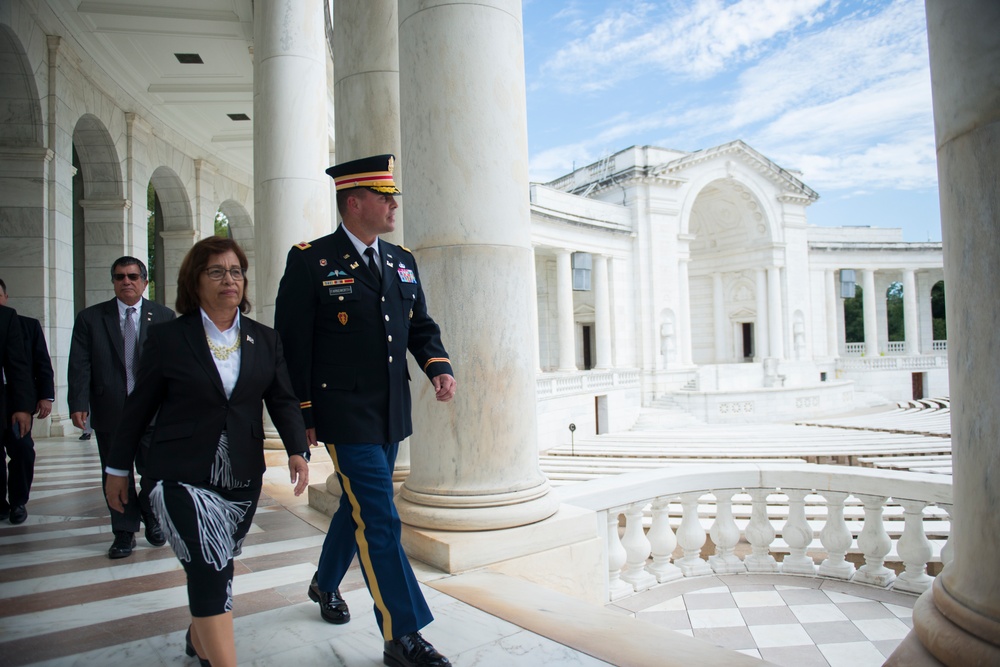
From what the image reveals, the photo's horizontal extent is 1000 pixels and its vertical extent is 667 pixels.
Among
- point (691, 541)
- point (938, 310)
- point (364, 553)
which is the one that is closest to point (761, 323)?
point (938, 310)

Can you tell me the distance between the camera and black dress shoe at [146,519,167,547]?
7332 millimetres

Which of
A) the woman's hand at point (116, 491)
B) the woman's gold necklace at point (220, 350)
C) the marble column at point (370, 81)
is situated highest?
the marble column at point (370, 81)

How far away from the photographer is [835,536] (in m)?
8.05

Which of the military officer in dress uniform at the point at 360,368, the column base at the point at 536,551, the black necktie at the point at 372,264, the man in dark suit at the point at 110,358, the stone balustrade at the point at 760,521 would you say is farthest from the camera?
the stone balustrade at the point at 760,521

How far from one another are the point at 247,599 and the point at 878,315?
290ft

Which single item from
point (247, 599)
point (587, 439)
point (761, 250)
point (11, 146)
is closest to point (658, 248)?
point (761, 250)

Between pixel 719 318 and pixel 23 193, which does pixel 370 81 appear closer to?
pixel 23 193

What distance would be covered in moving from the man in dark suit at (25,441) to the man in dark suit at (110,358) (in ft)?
5.57

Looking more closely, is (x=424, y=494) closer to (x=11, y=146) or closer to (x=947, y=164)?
(x=947, y=164)

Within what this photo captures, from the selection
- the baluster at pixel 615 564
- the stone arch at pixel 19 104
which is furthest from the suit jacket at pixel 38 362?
the stone arch at pixel 19 104

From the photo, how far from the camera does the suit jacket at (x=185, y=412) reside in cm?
379

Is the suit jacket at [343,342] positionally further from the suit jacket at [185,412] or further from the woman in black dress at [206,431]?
the suit jacket at [185,412]

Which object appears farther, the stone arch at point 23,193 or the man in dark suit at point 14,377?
the stone arch at point 23,193

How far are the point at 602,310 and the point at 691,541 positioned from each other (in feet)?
154
